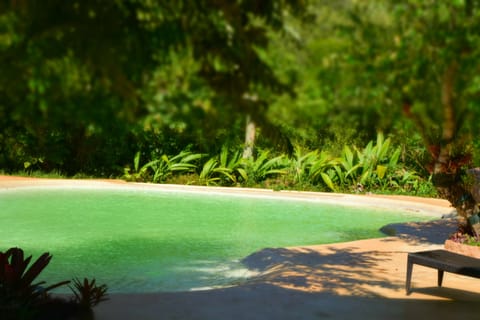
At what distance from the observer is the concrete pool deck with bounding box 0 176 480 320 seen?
6.12m

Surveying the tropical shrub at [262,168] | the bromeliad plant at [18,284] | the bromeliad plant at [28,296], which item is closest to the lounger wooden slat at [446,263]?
the bromeliad plant at [28,296]

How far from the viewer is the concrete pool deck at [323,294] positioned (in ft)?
20.1

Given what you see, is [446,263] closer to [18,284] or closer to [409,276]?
[409,276]

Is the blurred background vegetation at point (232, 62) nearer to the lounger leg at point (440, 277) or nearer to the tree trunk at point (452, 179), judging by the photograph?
the tree trunk at point (452, 179)

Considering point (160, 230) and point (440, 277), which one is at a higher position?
point (440, 277)

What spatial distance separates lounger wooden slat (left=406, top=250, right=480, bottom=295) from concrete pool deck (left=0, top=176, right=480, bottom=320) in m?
0.32

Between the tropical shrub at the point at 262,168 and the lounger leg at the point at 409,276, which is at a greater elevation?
the tropical shrub at the point at 262,168

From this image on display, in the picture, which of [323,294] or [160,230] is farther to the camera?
[160,230]

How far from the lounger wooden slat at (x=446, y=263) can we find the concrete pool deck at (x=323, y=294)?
32cm

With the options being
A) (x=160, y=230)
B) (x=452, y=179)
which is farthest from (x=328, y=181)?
(x=452, y=179)

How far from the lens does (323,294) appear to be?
22.5 feet

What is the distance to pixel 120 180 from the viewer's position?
752 inches

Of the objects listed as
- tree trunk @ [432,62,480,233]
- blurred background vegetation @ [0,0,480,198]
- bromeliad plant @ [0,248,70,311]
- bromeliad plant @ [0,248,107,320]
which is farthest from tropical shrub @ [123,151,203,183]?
blurred background vegetation @ [0,0,480,198]

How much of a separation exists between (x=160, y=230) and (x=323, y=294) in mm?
6352
